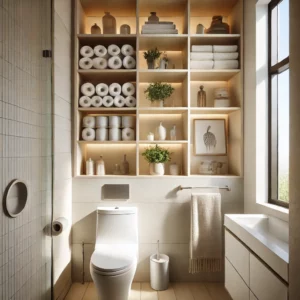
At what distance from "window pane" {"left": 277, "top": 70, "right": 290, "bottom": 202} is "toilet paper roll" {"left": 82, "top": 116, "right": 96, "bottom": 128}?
1735mm

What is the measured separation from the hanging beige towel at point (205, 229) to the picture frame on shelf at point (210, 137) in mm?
545

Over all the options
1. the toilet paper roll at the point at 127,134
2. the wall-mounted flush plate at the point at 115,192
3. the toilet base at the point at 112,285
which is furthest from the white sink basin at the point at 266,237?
the toilet paper roll at the point at 127,134

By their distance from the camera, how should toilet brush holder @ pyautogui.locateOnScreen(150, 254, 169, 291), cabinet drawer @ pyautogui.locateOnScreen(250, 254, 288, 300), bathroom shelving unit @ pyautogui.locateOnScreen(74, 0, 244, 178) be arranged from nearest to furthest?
cabinet drawer @ pyautogui.locateOnScreen(250, 254, 288, 300)
toilet brush holder @ pyautogui.locateOnScreen(150, 254, 169, 291)
bathroom shelving unit @ pyautogui.locateOnScreen(74, 0, 244, 178)

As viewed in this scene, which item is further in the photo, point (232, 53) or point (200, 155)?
point (200, 155)

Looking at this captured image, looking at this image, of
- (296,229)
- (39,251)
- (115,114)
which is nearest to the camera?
(296,229)

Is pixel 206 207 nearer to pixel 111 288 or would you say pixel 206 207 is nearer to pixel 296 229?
pixel 111 288

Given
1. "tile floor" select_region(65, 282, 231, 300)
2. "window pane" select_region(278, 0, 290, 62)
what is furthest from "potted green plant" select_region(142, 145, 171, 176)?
"window pane" select_region(278, 0, 290, 62)

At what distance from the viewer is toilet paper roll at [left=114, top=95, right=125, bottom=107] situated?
9.64ft

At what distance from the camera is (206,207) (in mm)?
2832

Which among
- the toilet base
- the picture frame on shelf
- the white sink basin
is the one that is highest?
the picture frame on shelf

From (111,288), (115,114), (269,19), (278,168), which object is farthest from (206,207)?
(269,19)

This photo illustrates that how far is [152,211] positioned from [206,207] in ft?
1.73

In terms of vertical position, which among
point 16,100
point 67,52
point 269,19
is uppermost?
point 269,19

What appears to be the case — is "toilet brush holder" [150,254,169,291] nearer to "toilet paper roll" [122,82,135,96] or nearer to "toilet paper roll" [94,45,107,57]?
"toilet paper roll" [122,82,135,96]
